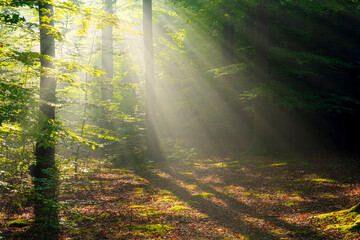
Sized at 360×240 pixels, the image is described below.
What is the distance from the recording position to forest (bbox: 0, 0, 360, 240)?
200 inches

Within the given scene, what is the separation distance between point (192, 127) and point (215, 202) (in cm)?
1084

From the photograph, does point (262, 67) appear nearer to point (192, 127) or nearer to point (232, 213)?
point (232, 213)

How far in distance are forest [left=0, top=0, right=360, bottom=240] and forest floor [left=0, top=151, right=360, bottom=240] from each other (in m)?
0.04

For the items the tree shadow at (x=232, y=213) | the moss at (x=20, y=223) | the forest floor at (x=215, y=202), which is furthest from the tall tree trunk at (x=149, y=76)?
the moss at (x=20, y=223)

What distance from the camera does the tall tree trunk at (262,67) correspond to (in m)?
11.1

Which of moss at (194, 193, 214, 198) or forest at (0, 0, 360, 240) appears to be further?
moss at (194, 193, 214, 198)

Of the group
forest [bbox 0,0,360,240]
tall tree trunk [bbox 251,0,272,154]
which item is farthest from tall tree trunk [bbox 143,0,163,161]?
tall tree trunk [bbox 251,0,272,154]

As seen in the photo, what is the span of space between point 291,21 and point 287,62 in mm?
2486

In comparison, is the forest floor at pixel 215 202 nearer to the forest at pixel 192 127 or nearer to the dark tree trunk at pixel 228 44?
the forest at pixel 192 127

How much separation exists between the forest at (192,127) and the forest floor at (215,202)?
43mm

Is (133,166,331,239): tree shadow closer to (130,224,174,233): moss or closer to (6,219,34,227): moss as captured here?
(130,224,174,233): moss

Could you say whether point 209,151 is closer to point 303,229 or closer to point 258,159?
point 258,159

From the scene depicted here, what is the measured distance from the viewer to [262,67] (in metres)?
11.2

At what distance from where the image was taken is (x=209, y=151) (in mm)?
14562
